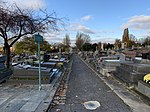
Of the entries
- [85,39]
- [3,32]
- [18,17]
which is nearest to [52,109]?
[18,17]

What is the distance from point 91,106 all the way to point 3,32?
8.70 m

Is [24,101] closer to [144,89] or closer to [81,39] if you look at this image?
[144,89]

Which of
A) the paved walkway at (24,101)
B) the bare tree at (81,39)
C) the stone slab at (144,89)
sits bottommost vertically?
the paved walkway at (24,101)

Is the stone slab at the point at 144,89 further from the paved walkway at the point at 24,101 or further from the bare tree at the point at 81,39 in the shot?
the bare tree at the point at 81,39

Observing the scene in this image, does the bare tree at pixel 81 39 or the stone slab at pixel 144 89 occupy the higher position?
the bare tree at pixel 81 39

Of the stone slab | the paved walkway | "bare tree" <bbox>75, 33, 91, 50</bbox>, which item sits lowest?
the paved walkway

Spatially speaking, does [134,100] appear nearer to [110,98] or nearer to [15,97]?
[110,98]

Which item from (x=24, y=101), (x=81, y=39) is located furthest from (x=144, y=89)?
(x=81, y=39)

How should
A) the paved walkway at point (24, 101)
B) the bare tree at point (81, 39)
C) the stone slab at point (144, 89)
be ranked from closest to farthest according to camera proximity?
the paved walkway at point (24, 101)
the stone slab at point (144, 89)
the bare tree at point (81, 39)

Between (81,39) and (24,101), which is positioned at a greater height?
(81,39)

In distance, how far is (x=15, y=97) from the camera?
7859 mm

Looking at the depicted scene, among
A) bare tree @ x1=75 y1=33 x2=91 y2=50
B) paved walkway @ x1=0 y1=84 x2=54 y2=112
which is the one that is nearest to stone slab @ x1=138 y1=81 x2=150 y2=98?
paved walkway @ x1=0 y1=84 x2=54 y2=112

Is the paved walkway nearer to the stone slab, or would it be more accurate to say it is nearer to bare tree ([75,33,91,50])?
the stone slab

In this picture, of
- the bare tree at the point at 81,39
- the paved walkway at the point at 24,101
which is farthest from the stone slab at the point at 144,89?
the bare tree at the point at 81,39
